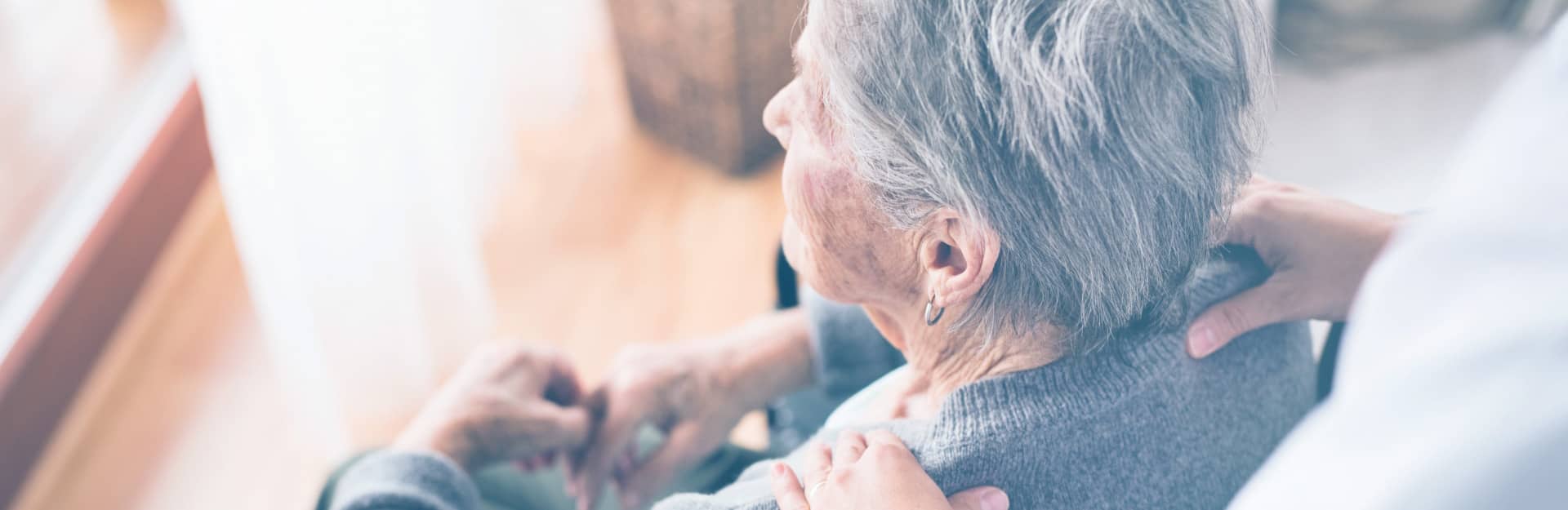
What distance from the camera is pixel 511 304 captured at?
5.98ft

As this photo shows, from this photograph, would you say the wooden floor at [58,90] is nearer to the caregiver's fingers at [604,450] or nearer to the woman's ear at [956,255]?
the caregiver's fingers at [604,450]

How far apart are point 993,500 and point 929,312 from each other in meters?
0.15

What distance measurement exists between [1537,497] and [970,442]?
36 cm

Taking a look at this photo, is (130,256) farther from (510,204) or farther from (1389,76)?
(1389,76)

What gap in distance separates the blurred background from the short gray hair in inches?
24.2

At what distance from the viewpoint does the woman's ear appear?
0.67 m

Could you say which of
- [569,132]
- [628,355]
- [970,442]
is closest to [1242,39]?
[970,442]

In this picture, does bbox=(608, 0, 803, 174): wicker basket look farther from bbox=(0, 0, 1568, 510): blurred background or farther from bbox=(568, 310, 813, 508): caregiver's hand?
bbox=(568, 310, 813, 508): caregiver's hand

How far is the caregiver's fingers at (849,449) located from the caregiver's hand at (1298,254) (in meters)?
0.24

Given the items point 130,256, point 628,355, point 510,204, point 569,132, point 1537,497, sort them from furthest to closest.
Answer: point 569,132 → point 510,204 → point 130,256 → point 628,355 → point 1537,497

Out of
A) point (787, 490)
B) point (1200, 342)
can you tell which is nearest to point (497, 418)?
point (787, 490)

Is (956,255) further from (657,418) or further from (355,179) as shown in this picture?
(355,179)

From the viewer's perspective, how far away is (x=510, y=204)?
78.5 inches

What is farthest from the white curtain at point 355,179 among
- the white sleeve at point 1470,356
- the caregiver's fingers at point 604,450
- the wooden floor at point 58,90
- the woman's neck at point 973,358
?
the white sleeve at point 1470,356
